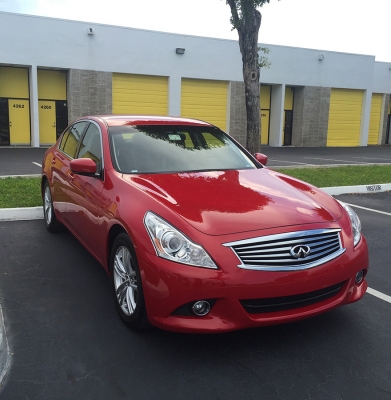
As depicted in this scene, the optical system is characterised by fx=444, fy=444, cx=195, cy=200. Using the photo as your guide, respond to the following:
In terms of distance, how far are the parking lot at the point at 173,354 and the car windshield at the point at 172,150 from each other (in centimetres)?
126

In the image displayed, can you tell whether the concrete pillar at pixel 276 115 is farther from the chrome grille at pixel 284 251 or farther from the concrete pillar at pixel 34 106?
the chrome grille at pixel 284 251

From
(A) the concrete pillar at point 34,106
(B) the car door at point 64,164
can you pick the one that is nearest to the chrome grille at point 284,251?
(B) the car door at point 64,164

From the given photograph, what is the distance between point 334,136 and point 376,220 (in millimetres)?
23495

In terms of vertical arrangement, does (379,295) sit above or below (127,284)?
below

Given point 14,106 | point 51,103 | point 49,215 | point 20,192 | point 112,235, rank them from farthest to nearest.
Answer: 1. point 51,103
2. point 14,106
3. point 20,192
4. point 49,215
5. point 112,235

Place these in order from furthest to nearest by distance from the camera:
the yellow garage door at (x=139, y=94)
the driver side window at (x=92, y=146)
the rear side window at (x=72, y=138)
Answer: the yellow garage door at (x=139, y=94) < the rear side window at (x=72, y=138) < the driver side window at (x=92, y=146)

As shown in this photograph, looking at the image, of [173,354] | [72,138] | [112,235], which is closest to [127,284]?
[112,235]

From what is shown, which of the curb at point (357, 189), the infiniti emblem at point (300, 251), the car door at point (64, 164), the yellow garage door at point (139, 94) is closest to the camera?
the infiniti emblem at point (300, 251)

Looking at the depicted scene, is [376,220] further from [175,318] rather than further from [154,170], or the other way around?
[175,318]

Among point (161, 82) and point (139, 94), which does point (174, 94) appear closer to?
Result: point (161, 82)

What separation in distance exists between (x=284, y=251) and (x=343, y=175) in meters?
9.74

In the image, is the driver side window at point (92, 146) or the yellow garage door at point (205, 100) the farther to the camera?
the yellow garage door at point (205, 100)

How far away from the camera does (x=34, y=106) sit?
20.8 meters

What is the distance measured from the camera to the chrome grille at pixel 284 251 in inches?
114
